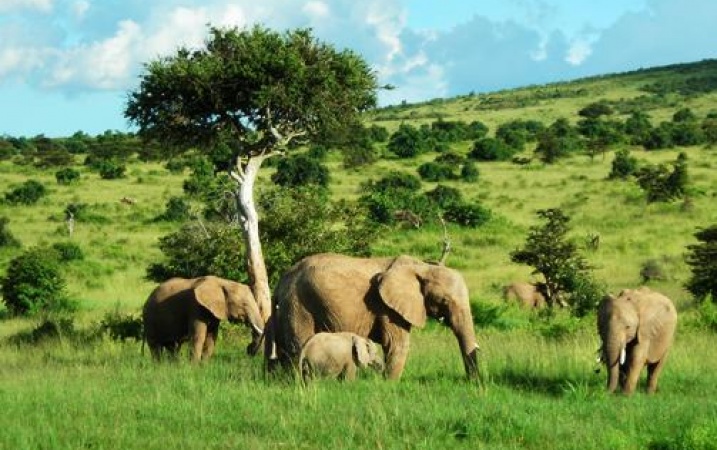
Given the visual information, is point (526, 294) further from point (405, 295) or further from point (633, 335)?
point (633, 335)

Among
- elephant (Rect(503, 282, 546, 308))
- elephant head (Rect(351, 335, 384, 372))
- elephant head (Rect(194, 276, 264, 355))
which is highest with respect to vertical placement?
elephant head (Rect(194, 276, 264, 355))

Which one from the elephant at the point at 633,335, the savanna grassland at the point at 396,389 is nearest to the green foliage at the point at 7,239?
the savanna grassland at the point at 396,389

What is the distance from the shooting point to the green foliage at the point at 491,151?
188ft

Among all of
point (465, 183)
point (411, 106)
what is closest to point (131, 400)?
point (465, 183)

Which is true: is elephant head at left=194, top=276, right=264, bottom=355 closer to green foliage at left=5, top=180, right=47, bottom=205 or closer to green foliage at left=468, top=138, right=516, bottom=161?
green foliage at left=5, top=180, right=47, bottom=205

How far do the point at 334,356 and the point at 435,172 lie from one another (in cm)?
3942

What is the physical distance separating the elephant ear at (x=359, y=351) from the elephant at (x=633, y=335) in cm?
250

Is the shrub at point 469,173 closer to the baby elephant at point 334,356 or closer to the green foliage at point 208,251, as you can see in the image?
the green foliage at point 208,251

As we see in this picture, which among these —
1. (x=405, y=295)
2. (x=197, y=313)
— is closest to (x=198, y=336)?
(x=197, y=313)

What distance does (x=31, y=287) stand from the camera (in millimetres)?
23984

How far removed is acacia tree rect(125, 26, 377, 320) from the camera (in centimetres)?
1622

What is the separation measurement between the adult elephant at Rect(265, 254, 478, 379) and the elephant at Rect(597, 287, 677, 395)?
1.47 m

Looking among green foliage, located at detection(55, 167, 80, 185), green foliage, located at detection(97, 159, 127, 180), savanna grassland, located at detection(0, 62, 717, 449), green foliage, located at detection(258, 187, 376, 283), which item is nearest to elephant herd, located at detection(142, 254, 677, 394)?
savanna grassland, located at detection(0, 62, 717, 449)

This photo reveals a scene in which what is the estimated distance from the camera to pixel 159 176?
55500 millimetres
